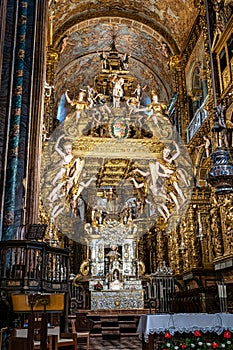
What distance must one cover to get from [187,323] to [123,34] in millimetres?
14954

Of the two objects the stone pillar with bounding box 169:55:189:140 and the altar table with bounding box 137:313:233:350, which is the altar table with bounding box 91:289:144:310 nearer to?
the stone pillar with bounding box 169:55:189:140

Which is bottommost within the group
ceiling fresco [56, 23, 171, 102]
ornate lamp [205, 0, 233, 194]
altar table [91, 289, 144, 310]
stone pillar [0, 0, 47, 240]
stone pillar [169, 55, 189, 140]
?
altar table [91, 289, 144, 310]

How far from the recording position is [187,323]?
4664 mm

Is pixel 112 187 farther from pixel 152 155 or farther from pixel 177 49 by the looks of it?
pixel 177 49

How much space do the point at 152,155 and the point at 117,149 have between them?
1.44 m

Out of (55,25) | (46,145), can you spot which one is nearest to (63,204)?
(46,145)

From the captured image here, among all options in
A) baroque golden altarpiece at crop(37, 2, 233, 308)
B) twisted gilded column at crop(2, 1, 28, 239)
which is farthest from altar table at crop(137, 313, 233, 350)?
baroque golden altarpiece at crop(37, 2, 233, 308)

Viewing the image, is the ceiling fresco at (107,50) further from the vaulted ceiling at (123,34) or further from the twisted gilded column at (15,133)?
the twisted gilded column at (15,133)

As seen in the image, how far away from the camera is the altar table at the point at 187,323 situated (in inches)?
179

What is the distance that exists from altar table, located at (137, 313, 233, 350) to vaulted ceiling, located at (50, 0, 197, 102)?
40.0ft

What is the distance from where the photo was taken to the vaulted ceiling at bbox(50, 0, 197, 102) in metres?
15.5

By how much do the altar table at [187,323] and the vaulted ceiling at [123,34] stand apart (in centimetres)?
1219

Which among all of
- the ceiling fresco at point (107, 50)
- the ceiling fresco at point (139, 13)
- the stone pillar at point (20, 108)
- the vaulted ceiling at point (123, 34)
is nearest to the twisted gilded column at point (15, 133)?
the stone pillar at point (20, 108)

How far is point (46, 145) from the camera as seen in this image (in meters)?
14.7
